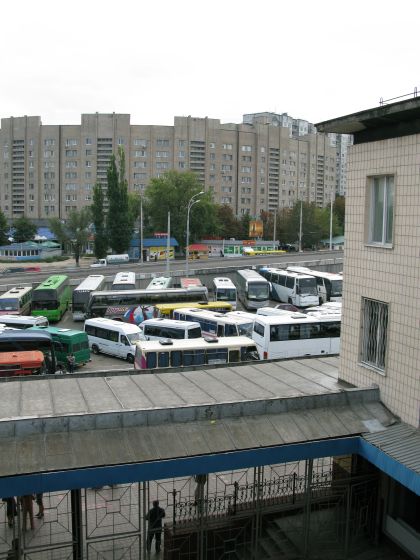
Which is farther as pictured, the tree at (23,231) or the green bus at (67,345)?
the tree at (23,231)

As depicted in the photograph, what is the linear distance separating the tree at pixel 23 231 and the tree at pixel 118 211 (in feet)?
72.6

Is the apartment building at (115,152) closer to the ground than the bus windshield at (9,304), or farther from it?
farther from it

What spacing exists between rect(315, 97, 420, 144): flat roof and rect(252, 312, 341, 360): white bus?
537 inches

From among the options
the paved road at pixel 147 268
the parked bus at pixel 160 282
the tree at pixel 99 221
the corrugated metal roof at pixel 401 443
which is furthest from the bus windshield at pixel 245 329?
the tree at pixel 99 221

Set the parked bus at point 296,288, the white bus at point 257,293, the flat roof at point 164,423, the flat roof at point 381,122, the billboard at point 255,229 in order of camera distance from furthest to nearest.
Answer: the billboard at point 255,229 → the white bus at point 257,293 → the parked bus at point 296,288 → the flat roof at point 381,122 → the flat roof at point 164,423

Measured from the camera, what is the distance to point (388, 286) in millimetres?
9766

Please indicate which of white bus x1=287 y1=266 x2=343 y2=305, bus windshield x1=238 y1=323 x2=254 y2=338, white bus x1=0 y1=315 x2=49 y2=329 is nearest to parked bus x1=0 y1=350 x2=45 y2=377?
white bus x1=0 y1=315 x2=49 y2=329

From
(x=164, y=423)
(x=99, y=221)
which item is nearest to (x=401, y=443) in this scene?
(x=164, y=423)

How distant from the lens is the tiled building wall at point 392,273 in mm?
9188

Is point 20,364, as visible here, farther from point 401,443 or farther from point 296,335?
point 401,443

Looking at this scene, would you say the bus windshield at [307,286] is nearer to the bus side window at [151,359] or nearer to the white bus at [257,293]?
the white bus at [257,293]

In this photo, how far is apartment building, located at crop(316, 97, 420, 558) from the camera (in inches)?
358

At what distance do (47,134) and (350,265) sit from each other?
91.9 meters

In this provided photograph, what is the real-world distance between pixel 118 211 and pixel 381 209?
56.9 m
